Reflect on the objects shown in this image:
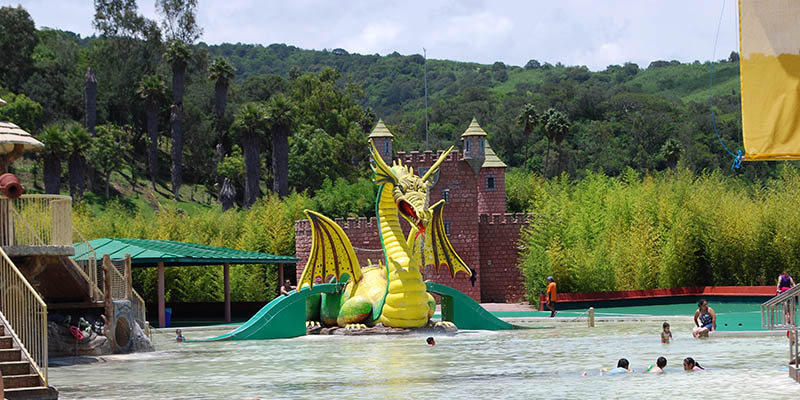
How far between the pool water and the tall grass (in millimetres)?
11915

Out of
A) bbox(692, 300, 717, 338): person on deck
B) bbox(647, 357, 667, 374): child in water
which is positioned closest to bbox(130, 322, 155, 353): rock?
bbox(647, 357, 667, 374): child in water

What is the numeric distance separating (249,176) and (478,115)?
97.3 ft

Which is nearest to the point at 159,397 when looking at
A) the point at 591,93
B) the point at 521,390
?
the point at 521,390

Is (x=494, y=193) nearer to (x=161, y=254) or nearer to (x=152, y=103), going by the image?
(x=161, y=254)

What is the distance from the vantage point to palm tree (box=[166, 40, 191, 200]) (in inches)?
2589

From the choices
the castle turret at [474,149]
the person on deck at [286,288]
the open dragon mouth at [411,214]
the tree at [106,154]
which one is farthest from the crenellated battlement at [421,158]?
the tree at [106,154]

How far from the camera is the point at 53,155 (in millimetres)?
48719

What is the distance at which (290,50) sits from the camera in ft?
543

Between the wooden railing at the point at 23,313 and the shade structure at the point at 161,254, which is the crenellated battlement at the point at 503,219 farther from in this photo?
the wooden railing at the point at 23,313

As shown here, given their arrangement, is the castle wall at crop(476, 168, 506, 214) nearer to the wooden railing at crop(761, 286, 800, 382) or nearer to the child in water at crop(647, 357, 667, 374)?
the child in water at crop(647, 357, 667, 374)

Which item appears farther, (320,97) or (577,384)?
(320,97)

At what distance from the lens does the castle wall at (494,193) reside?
4641 cm

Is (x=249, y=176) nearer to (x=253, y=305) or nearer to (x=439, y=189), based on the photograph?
(x=439, y=189)

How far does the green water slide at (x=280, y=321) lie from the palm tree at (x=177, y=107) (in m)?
42.8
